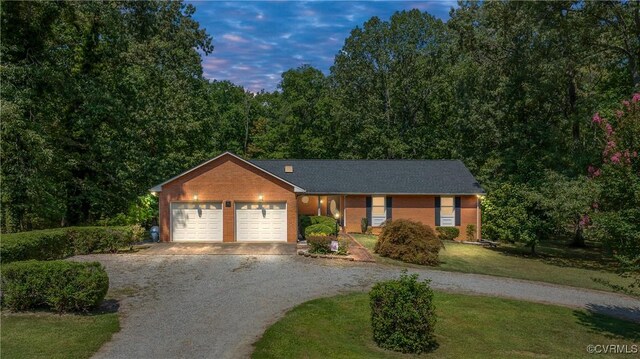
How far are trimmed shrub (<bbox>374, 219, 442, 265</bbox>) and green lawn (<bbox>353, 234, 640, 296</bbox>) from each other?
1.84 feet

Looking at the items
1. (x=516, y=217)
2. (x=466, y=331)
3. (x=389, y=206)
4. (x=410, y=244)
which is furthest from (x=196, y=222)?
(x=516, y=217)

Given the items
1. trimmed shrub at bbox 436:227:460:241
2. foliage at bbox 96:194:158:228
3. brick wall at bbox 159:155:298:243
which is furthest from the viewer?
trimmed shrub at bbox 436:227:460:241

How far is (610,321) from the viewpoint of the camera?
42.1 ft

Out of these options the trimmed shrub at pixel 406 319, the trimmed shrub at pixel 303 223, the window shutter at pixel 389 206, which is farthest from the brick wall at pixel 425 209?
the trimmed shrub at pixel 406 319

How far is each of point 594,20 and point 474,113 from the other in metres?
10.5

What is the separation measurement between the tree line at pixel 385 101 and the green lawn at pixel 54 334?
9261 millimetres

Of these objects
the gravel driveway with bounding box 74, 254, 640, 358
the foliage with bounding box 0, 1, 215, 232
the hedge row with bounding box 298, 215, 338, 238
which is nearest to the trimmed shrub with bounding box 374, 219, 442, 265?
the gravel driveway with bounding box 74, 254, 640, 358

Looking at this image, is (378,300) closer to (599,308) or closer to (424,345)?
(424,345)

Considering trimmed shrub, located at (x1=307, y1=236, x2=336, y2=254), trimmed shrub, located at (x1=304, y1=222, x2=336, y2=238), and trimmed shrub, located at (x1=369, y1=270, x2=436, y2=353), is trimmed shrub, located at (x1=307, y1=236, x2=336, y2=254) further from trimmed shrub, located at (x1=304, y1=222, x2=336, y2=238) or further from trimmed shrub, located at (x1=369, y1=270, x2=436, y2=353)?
trimmed shrub, located at (x1=369, y1=270, x2=436, y2=353)

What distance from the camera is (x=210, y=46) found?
127ft

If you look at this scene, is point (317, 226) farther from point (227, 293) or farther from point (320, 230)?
point (227, 293)

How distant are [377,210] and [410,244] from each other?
891cm

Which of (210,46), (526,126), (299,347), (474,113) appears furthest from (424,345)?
(210,46)

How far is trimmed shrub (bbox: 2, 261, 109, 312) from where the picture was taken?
36.1 ft
